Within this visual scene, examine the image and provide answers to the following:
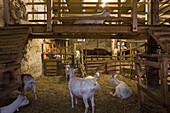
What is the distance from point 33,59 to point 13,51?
14.4 feet

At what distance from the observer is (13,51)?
3.47 metres

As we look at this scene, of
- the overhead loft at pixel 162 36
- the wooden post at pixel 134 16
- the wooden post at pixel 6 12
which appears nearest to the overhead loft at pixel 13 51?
the wooden post at pixel 6 12

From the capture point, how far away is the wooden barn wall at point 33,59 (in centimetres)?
661

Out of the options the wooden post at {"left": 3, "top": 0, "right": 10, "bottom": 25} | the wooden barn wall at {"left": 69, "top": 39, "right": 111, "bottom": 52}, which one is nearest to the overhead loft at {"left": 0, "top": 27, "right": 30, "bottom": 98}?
the wooden post at {"left": 3, "top": 0, "right": 10, "bottom": 25}

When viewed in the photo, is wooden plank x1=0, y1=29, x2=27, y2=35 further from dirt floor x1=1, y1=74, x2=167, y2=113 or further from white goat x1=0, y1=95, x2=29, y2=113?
dirt floor x1=1, y1=74, x2=167, y2=113

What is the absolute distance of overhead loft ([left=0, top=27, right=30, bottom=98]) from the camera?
325cm

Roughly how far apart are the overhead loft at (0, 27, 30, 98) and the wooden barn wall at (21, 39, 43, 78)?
251 centimetres

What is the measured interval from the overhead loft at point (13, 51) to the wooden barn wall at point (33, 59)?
2.51 meters

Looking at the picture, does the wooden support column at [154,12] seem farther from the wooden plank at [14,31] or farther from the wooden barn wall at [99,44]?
the wooden barn wall at [99,44]

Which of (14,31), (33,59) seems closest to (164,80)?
(14,31)

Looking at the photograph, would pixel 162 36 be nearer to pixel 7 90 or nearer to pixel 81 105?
pixel 81 105

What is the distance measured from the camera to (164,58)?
8.02 ft

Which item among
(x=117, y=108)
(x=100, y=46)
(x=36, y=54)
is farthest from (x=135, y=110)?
(x=100, y=46)

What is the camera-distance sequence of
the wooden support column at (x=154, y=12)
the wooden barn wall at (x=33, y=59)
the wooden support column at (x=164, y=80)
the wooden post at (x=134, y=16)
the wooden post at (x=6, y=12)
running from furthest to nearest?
the wooden barn wall at (x=33, y=59), the wooden support column at (x=154, y=12), the wooden post at (x=6, y=12), the wooden post at (x=134, y=16), the wooden support column at (x=164, y=80)
